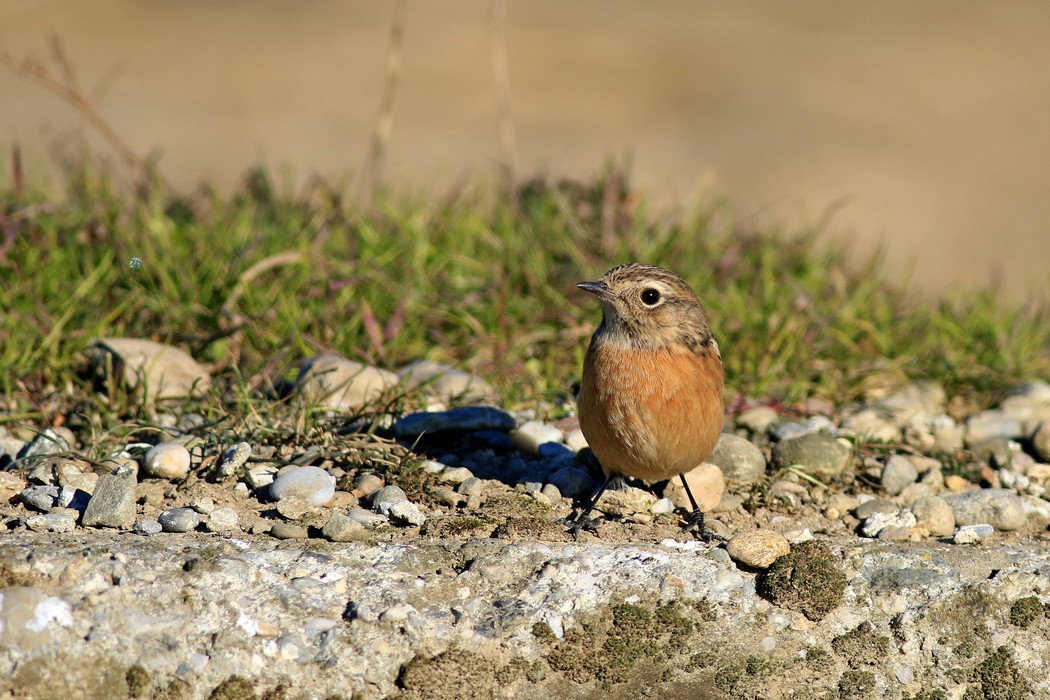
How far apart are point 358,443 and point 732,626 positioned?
1748 mm

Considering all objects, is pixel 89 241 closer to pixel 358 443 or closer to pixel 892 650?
pixel 358 443

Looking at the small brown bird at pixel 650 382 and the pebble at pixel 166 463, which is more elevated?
the small brown bird at pixel 650 382

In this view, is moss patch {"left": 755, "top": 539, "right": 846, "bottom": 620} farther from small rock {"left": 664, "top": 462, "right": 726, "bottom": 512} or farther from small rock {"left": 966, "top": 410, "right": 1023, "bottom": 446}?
small rock {"left": 966, "top": 410, "right": 1023, "bottom": 446}

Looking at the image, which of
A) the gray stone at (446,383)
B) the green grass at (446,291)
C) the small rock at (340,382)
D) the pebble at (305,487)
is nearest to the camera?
the pebble at (305,487)

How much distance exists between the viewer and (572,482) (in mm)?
4820

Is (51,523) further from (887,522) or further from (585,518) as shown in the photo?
(887,522)

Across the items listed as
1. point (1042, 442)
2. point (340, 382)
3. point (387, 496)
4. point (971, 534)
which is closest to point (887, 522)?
point (971, 534)

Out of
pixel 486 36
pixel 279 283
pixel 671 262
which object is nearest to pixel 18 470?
pixel 279 283

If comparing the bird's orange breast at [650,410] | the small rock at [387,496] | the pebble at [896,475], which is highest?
the bird's orange breast at [650,410]

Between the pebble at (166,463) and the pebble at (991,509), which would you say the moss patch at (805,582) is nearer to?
the pebble at (991,509)

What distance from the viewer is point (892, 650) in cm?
395

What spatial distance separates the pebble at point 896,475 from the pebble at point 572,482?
1.31 metres

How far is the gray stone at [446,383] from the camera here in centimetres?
553

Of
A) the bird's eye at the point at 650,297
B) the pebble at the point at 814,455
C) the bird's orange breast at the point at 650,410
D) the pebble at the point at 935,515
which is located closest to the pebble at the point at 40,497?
the bird's orange breast at the point at 650,410
